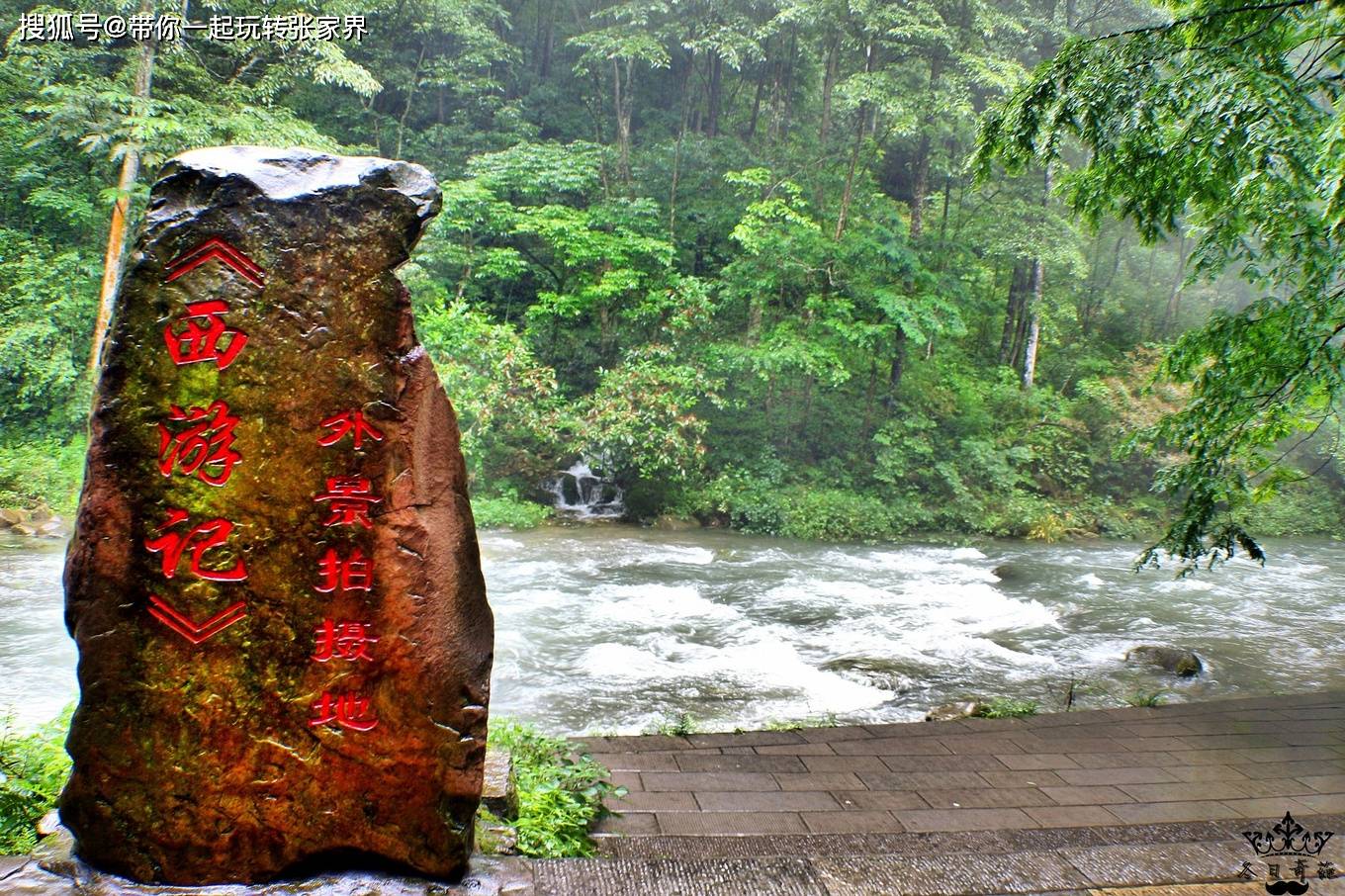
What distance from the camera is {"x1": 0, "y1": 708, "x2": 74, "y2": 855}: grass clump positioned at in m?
2.99

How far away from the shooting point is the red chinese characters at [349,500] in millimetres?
2686

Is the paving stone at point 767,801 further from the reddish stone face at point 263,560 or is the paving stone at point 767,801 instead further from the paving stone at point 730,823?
the reddish stone face at point 263,560

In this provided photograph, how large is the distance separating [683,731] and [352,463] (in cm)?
315

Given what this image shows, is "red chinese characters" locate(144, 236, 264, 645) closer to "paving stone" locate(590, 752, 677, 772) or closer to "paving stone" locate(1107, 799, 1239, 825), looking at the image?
"paving stone" locate(590, 752, 677, 772)

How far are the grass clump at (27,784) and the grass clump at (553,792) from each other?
5.44ft

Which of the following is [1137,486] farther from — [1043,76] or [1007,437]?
[1043,76]

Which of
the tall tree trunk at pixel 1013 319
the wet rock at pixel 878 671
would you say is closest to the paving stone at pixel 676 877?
the wet rock at pixel 878 671

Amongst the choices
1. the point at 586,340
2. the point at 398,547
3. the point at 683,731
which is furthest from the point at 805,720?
the point at 586,340

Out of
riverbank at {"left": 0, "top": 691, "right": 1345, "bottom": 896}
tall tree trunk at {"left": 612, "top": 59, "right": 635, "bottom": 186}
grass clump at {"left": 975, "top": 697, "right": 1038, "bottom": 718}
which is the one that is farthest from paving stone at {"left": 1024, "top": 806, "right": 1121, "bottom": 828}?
tall tree trunk at {"left": 612, "top": 59, "right": 635, "bottom": 186}

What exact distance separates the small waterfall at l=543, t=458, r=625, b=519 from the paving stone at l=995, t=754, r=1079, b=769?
430 inches

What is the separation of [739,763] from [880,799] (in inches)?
30.9

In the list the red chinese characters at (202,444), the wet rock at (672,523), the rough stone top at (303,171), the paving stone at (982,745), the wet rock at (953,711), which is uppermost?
the rough stone top at (303,171)

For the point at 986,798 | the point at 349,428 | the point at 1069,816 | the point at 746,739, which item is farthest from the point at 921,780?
the point at 349,428

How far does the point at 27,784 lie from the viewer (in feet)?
10.8
